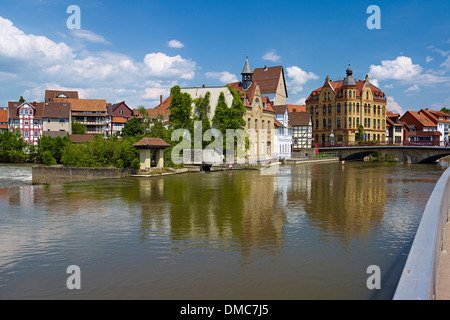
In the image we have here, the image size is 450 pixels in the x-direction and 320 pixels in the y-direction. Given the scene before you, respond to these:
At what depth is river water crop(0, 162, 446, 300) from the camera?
30.3 ft

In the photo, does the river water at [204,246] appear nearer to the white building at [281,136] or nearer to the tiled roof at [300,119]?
the white building at [281,136]

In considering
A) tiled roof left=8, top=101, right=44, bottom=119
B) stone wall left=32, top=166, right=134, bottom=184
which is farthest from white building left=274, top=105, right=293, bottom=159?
tiled roof left=8, top=101, right=44, bottom=119

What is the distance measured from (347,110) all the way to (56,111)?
71.1 m

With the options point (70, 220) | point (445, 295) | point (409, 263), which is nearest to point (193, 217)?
point (70, 220)

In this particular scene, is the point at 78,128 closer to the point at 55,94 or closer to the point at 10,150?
the point at 10,150

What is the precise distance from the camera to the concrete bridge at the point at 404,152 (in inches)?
2692

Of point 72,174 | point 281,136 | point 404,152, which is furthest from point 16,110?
point 404,152

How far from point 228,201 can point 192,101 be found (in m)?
35.7

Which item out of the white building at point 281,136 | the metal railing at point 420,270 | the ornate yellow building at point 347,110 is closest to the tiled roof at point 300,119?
the ornate yellow building at point 347,110

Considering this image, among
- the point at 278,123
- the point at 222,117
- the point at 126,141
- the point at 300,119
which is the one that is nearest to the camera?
the point at 126,141

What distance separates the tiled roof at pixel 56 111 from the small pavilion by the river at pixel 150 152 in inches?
2296

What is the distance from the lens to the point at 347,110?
99.3m

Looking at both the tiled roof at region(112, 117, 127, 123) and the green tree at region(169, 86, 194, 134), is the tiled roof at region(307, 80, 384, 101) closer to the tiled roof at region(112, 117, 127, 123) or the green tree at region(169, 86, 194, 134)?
the tiled roof at region(112, 117, 127, 123)

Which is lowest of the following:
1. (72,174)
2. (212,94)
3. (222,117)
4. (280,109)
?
(72,174)
